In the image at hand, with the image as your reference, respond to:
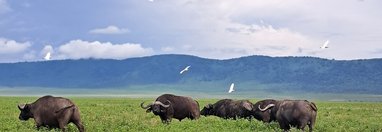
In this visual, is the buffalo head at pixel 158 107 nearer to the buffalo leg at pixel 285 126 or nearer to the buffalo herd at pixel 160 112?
the buffalo herd at pixel 160 112

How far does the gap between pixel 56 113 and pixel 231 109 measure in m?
11.9

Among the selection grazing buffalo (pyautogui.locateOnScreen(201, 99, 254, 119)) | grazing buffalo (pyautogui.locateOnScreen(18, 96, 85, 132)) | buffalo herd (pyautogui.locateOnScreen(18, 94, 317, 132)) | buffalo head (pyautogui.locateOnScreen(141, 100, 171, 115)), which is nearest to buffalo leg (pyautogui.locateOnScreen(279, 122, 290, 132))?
buffalo herd (pyautogui.locateOnScreen(18, 94, 317, 132))

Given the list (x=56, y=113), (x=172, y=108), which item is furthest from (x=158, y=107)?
(x=56, y=113)

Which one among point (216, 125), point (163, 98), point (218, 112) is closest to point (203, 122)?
point (216, 125)

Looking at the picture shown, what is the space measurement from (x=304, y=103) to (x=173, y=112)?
8.20 m

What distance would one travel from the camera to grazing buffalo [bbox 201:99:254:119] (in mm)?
30000

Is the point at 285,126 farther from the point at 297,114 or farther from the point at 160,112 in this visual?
the point at 160,112

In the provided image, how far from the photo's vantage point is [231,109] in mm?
30828

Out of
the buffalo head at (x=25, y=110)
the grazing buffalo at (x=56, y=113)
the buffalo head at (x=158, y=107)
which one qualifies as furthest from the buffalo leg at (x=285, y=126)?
the buffalo head at (x=25, y=110)

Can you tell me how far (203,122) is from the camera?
25906 millimetres

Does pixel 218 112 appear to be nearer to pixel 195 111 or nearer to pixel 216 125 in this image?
pixel 195 111

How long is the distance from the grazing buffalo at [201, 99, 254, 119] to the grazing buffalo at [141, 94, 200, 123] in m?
1.55

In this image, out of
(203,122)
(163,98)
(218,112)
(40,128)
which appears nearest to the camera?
(40,128)

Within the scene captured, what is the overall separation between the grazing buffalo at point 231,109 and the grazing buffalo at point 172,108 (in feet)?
5.09
